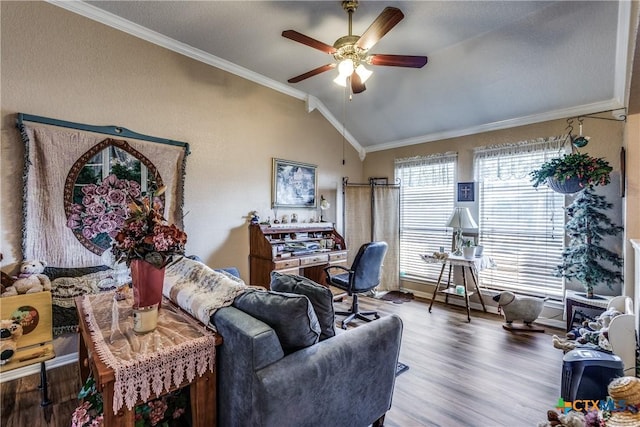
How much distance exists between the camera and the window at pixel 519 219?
3.52 metres

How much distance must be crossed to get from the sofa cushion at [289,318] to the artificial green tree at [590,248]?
311cm

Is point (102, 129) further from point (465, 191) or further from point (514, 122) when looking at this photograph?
point (514, 122)

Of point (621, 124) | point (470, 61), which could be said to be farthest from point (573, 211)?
point (470, 61)

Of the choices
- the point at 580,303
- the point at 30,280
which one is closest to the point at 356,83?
the point at 30,280

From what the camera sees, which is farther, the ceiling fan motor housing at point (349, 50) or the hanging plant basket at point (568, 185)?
the hanging plant basket at point (568, 185)

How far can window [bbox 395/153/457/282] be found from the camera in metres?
4.41

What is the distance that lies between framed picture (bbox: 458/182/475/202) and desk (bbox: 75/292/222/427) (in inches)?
151

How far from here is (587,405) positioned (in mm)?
1726

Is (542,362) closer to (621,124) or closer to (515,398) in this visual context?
(515,398)

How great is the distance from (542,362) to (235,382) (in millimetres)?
2750

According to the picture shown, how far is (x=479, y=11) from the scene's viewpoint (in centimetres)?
250

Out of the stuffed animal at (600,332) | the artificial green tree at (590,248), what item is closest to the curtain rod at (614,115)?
the artificial green tree at (590,248)

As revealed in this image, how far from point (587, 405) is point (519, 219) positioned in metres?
2.47

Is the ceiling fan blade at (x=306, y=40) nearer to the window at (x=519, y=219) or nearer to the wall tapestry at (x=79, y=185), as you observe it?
the wall tapestry at (x=79, y=185)
